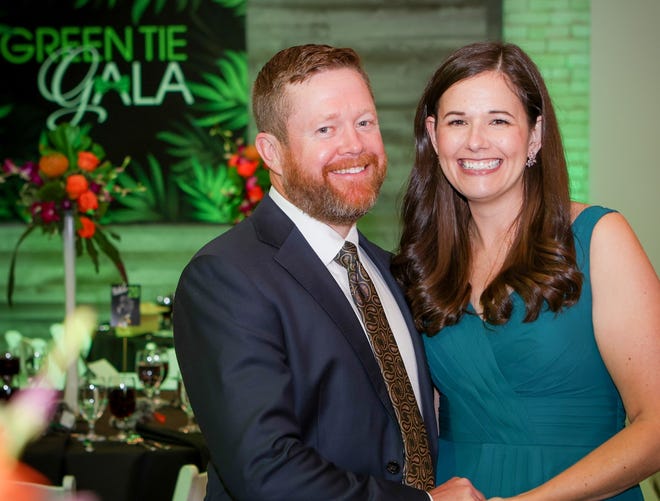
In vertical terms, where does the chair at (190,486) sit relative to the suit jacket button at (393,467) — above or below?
below

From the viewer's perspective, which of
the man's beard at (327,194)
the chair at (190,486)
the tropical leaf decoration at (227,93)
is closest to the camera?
the man's beard at (327,194)

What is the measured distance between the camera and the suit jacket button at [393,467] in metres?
2.11

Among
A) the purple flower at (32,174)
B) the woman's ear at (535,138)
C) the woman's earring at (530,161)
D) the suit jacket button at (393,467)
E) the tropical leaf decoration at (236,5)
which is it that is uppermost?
the tropical leaf decoration at (236,5)

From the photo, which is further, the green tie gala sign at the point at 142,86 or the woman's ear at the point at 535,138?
the green tie gala sign at the point at 142,86

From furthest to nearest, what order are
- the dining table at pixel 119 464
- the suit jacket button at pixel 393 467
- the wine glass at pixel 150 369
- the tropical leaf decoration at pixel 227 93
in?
the tropical leaf decoration at pixel 227 93 → the wine glass at pixel 150 369 → the dining table at pixel 119 464 → the suit jacket button at pixel 393 467

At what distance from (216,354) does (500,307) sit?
0.78m

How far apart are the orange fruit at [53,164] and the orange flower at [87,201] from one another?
0.54 feet

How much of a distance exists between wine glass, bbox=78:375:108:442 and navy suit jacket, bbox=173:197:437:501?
1.53m

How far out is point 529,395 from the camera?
244 centimetres

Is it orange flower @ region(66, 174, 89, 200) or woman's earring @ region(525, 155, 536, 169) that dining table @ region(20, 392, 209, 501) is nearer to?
orange flower @ region(66, 174, 89, 200)

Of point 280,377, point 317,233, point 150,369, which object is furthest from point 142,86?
point 280,377

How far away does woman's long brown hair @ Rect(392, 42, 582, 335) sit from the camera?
239 centimetres

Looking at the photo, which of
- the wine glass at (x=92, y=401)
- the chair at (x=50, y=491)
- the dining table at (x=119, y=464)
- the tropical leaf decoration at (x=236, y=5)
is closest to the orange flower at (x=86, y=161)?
the wine glass at (x=92, y=401)

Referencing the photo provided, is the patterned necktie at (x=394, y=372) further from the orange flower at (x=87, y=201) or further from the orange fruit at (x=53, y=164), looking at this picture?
the orange fruit at (x=53, y=164)
